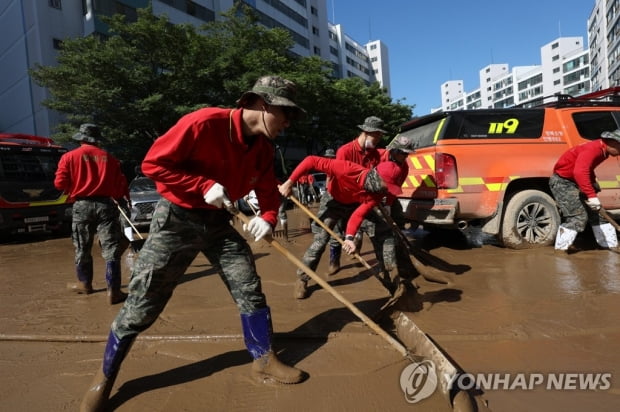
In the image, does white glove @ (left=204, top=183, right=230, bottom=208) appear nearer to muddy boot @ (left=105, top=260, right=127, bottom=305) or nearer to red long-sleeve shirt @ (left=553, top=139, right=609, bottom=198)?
muddy boot @ (left=105, top=260, right=127, bottom=305)

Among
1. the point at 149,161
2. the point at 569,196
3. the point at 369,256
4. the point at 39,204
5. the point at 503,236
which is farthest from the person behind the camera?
the point at 39,204

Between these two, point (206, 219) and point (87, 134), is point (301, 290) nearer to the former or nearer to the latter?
point (206, 219)

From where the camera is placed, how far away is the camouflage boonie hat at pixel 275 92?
2.15 m

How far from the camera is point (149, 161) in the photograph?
6.89 ft

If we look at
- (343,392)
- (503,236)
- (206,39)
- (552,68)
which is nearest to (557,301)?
(503,236)

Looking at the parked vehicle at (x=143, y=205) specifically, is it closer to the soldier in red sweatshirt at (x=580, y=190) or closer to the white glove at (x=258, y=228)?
the white glove at (x=258, y=228)

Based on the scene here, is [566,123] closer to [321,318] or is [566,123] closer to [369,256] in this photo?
[369,256]

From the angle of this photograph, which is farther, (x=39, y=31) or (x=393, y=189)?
(x=39, y=31)

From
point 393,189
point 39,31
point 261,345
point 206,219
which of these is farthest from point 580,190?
point 39,31

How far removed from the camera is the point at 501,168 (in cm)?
502

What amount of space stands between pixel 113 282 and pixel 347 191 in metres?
2.52

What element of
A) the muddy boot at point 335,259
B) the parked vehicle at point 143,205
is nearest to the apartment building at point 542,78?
the parked vehicle at point 143,205

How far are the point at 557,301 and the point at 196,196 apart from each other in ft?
10.3

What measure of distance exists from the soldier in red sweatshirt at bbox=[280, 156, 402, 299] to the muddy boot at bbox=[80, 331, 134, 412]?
185 cm
